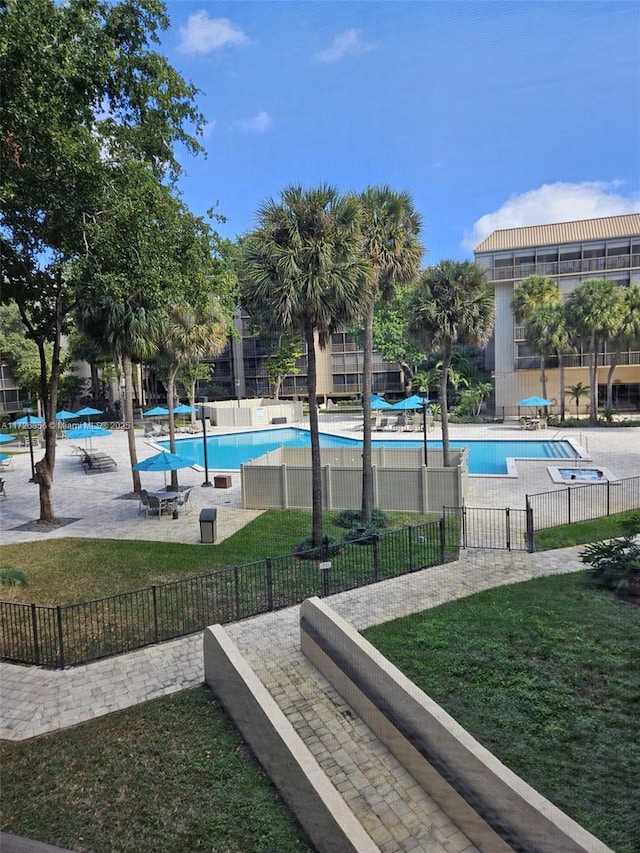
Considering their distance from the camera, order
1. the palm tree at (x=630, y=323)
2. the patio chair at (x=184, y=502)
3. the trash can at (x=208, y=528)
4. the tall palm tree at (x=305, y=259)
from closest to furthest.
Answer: the tall palm tree at (x=305, y=259) < the trash can at (x=208, y=528) < the patio chair at (x=184, y=502) < the palm tree at (x=630, y=323)

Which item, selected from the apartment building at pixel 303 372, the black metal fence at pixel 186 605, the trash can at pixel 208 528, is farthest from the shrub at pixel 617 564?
the apartment building at pixel 303 372

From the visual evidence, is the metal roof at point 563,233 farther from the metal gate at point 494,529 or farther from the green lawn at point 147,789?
the green lawn at point 147,789

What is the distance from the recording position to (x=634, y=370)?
35844mm

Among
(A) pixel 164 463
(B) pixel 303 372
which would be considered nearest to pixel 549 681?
(A) pixel 164 463

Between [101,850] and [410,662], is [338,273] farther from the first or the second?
[101,850]

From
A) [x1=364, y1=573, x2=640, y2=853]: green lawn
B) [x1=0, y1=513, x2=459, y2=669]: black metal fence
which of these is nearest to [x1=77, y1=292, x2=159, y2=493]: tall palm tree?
[x1=0, y1=513, x2=459, y2=669]: black metal fence

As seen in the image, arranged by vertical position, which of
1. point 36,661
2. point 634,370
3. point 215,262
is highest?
point 215,262

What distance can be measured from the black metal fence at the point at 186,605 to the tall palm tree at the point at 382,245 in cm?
241

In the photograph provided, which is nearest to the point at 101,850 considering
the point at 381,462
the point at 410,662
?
the point at 410,662

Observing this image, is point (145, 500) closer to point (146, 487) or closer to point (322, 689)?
point (146, 487)

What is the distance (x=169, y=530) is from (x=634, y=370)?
112ft

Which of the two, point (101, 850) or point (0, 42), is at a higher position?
point (0, 42)

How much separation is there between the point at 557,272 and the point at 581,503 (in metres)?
27.6

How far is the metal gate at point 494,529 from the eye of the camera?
976 cm
